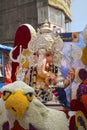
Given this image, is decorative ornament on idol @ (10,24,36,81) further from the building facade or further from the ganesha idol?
the building facade

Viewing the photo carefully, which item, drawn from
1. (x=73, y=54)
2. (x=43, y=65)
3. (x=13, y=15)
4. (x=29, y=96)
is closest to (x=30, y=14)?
(x=13, y=15)

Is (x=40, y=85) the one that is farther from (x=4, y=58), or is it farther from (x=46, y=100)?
(x=4, y=58)

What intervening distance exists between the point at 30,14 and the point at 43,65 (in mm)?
8372

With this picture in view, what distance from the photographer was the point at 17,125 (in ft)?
6.06

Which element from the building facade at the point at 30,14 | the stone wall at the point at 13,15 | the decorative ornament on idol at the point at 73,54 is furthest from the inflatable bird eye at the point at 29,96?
the stone wall at the point at 13,15

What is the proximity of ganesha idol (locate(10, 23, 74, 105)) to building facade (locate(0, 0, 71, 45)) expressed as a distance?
7111 mm

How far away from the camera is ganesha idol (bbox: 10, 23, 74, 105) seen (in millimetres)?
2696

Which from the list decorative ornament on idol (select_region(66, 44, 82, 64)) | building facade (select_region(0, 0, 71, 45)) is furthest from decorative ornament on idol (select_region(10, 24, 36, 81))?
building facade (select_region(0, 0, 71, 45))

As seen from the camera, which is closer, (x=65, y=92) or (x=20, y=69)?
(x=65, y=92)

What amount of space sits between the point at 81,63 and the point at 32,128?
2.16 ft

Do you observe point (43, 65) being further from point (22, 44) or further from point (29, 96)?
point (29, 96)

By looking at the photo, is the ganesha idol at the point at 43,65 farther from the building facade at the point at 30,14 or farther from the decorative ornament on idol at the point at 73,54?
the building facade at the point at 30,14

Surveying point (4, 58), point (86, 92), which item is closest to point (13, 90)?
point (86, 92)

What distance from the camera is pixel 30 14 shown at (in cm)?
1098
